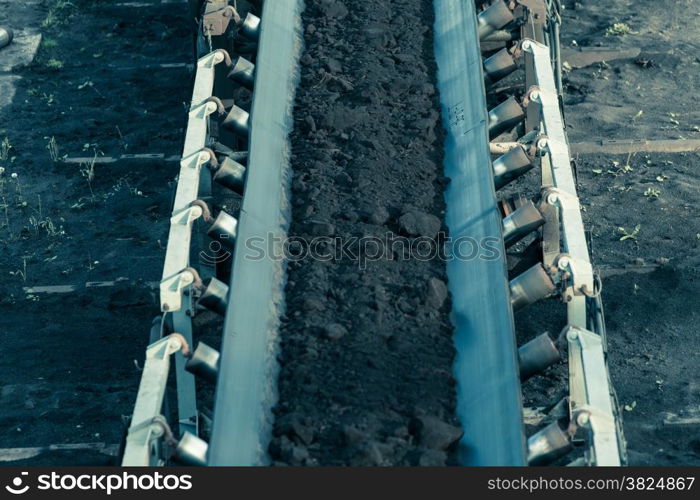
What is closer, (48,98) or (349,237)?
(349,237)

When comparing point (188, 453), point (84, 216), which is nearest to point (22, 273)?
point (84, 216)

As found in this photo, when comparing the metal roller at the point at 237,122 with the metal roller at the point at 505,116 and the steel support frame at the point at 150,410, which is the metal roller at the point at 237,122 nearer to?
the metal roller at the point at 505,116

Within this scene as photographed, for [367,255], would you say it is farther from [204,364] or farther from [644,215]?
[644,215]

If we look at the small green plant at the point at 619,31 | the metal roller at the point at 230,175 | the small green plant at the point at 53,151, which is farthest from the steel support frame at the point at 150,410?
the small green plant at the point at 619,31

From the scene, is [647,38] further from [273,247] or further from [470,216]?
[273,247]

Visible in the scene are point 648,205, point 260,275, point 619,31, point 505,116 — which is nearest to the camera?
point 260,275

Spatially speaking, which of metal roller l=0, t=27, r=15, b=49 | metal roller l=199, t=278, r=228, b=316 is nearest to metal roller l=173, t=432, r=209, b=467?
metal roller l=199, t=278, r=228, b=316
